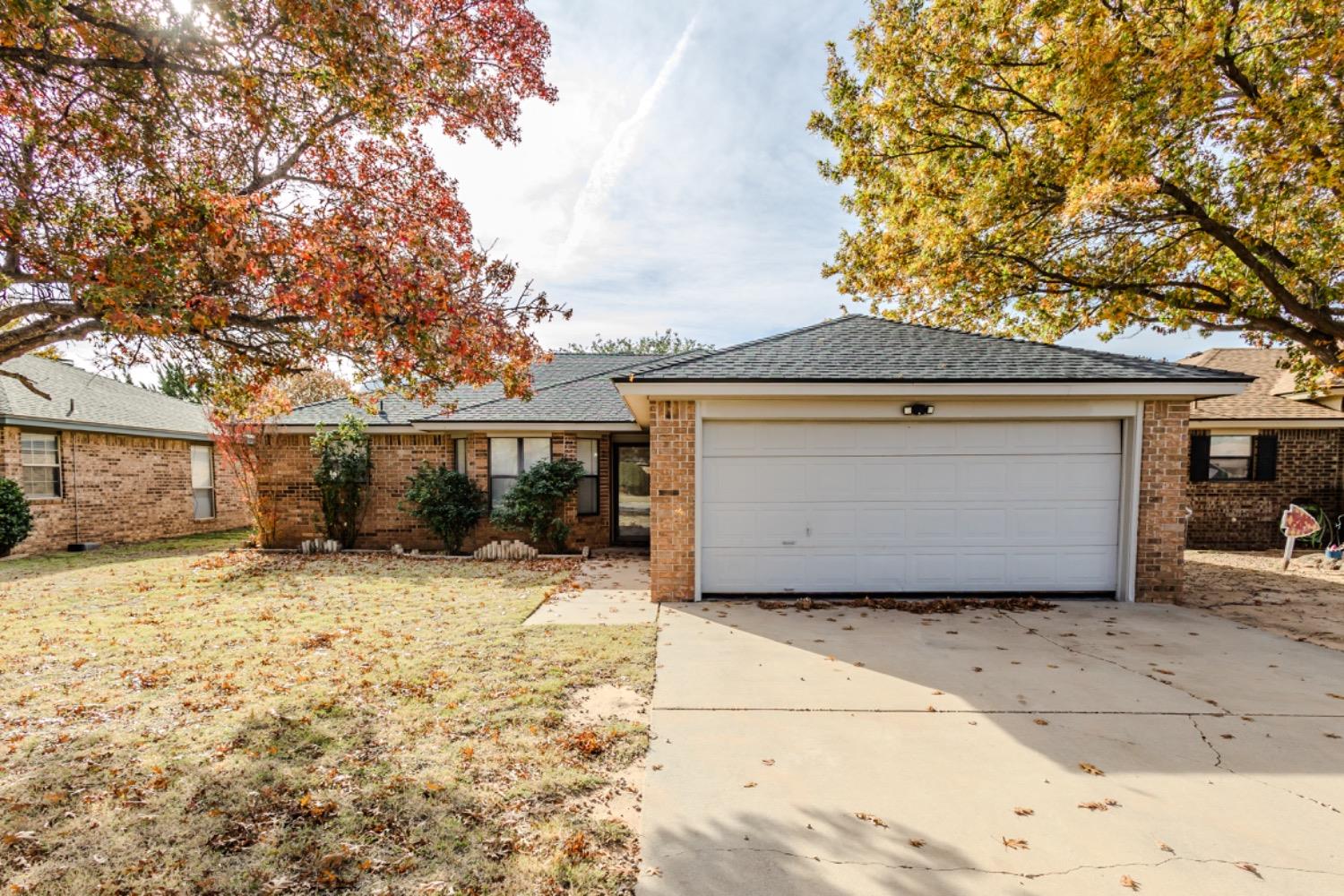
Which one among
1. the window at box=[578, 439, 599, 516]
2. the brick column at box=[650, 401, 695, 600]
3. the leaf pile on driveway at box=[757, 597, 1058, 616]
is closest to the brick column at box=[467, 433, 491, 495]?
the window at box=[578, 439, 599, 516]

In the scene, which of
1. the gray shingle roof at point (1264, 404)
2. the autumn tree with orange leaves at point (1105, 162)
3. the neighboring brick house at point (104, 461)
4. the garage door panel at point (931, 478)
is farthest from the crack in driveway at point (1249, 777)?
the neighboring brick house at point (104, 461)

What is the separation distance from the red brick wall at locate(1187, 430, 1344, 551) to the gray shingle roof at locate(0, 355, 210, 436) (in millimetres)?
25206

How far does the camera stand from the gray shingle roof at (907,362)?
24.1 feet

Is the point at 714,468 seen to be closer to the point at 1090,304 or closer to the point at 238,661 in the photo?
the point at 238,661

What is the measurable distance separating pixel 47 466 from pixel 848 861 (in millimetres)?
17659

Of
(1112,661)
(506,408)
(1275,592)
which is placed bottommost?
(1275,592)

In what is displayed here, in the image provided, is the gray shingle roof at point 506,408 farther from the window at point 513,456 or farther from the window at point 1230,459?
the window at point 1230,459

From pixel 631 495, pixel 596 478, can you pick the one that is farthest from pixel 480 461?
pixel 631 495

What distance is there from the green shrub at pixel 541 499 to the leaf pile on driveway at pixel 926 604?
212 inches

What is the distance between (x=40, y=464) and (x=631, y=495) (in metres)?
12.9

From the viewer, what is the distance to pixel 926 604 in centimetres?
753

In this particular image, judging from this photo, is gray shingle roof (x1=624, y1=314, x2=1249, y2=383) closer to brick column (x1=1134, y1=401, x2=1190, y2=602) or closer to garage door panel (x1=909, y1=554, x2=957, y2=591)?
brick column (x1=1134, y1=401, x2=1190, y2=602)

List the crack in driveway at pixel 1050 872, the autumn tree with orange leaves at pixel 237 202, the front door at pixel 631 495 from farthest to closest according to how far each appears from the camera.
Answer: the front door at pixel 631 495, the autumn tree with orange leaves at pixel 237 202, the crack in driveway at pixel 1050 872

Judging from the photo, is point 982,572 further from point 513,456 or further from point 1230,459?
point 1230,459
